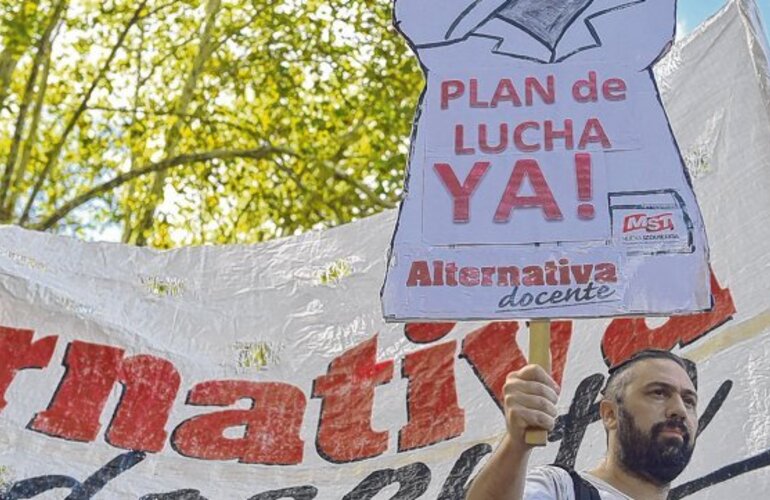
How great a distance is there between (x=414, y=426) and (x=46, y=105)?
21.1ft

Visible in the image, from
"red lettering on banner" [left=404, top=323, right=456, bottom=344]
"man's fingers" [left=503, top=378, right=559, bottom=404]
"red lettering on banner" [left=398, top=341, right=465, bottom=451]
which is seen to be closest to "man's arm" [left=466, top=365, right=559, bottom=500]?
"man's fingers" [left=503, top=378, right=559, bottom=404]

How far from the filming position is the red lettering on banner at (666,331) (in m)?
3.47

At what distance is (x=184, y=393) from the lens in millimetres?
4020

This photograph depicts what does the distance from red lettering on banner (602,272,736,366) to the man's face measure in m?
0.60

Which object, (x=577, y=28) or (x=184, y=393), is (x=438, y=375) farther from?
(x=577, y=28)

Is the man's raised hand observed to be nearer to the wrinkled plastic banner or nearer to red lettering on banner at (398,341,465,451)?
the wrinkled plastic banner

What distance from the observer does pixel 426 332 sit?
3947mm

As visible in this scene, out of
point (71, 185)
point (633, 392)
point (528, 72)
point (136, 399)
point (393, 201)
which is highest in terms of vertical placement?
point (71, 185)

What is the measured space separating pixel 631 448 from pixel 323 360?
1434 millimetres

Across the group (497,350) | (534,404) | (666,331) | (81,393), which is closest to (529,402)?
(534,404)

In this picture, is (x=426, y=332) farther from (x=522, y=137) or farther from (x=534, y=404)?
(x=534, y=404)

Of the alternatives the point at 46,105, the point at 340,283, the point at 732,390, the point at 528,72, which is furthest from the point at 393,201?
the point at 528,72

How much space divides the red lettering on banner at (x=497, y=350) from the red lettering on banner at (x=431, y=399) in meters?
0.06

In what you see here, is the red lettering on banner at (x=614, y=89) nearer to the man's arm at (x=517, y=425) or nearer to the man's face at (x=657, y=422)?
the man's face at (x=657, y=422)
